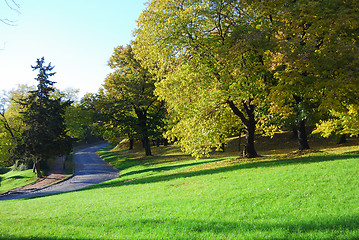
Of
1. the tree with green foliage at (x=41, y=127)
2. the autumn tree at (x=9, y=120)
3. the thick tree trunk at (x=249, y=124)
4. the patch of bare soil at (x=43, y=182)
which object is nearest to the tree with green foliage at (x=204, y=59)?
the thick tree trunk at (x=249, y=124)

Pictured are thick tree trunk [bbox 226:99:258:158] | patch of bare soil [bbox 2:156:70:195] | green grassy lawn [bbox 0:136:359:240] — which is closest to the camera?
green grassy lawn [bbox 0:136:359:240]

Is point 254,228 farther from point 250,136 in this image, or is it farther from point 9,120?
point 9,120

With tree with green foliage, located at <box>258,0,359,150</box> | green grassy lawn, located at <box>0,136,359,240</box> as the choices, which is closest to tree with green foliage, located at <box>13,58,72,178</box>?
green grassy lawn, located at <box>0,136,359,240</box>

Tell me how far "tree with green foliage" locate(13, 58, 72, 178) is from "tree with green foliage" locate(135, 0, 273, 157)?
61.6ft

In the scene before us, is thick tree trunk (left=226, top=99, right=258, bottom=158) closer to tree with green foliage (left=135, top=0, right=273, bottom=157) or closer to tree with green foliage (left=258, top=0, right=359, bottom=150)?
tree with green foliage (left=135, top=0, right=273, bottom=157)

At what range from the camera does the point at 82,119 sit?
127ft

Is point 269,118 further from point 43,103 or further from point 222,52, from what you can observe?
point 43,103

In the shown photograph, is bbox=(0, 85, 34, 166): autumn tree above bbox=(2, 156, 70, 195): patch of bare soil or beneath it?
above

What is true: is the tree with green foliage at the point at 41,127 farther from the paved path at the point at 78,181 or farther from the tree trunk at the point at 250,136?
the tree trunk at the point at 250,136

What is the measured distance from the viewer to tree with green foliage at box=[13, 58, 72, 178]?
94.0ft

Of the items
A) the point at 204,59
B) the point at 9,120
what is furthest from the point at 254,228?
the point at 9,120

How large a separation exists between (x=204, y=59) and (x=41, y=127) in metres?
22.8

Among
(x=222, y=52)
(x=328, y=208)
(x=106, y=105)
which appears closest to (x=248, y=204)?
(x=328, y=208)

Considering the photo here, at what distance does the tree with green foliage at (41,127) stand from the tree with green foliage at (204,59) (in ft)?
61.6
